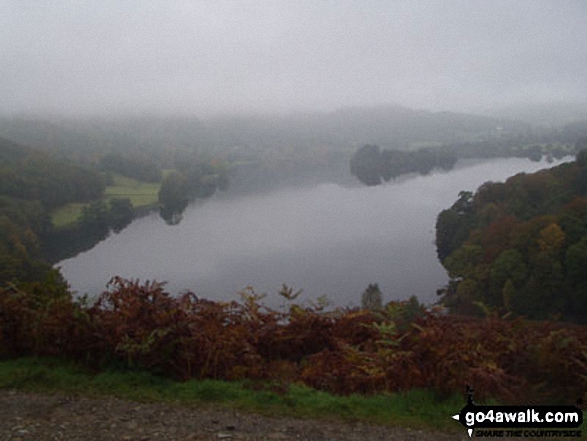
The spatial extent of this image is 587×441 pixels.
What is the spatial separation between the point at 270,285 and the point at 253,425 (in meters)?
20.9

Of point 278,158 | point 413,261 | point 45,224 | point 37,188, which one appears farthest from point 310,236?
point 278,158

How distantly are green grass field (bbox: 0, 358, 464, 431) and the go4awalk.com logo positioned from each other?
0.12 metres

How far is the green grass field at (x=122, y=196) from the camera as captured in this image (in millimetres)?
43312

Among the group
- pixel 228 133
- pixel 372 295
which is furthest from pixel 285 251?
pixel 228 133

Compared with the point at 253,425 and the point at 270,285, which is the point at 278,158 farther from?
the point at 253,425

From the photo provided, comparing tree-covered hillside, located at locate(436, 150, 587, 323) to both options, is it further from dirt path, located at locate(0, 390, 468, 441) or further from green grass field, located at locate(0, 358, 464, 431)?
dirt path, located at locate(0, 390, 468, 441)

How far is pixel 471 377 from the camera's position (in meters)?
4.23

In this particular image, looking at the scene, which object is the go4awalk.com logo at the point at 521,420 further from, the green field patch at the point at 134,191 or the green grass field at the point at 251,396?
the green field patch at the point at 134,191

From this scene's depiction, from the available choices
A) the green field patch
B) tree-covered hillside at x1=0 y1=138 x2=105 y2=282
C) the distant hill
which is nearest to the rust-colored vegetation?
tree-covered hillside at x1=0 y1=138 x2=105 y2=282

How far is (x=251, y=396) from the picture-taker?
410cm

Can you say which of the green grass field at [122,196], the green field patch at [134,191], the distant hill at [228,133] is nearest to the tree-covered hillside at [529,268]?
the green grass field at [122,196]

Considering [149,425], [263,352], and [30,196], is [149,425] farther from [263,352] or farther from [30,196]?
[30,196]

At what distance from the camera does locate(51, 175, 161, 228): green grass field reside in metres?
43.3

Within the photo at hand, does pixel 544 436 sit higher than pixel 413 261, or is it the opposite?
pixel 544 436
